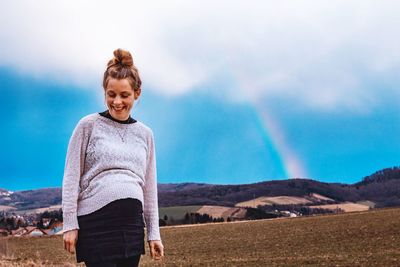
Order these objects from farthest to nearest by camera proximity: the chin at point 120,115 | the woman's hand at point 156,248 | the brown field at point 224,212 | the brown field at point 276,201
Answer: the brown field at point 276,201 → the brown field at point 224,212 → the woman's hand at point 156,248 → the chin at point 120,115

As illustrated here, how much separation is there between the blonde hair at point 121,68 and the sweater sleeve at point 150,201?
455mm

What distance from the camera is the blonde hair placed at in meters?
2.68

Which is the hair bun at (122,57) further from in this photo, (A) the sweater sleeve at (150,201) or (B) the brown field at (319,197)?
(B) the brown field at (319,197)

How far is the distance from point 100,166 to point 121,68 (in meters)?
0.54

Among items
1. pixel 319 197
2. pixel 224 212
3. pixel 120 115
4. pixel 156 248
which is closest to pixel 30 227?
pixel 224 212

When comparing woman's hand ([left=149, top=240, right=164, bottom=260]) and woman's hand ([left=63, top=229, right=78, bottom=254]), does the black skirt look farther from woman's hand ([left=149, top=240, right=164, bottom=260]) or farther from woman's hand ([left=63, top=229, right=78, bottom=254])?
woman's hand ([left=149, top=240, right=164, bottom=260])

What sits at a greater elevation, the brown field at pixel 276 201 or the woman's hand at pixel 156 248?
the brown field at pixel 276 201

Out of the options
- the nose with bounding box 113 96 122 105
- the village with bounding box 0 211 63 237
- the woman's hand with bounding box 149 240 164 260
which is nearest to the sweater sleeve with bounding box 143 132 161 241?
the woman's hand with bounding box 149 240 164 260

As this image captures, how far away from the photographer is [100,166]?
8.80ft

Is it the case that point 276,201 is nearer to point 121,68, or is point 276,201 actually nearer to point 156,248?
point 156,248

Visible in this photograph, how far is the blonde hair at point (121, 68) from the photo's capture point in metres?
2.68

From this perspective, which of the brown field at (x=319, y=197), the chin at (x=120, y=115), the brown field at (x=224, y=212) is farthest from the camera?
the brown field at (x=319, y=197)

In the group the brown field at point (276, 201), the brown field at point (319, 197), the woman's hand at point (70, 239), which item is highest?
the brown field at point (319, 197)

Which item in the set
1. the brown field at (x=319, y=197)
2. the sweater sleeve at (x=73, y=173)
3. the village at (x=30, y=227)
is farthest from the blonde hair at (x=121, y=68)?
the brown field at (x=319, y=197)
